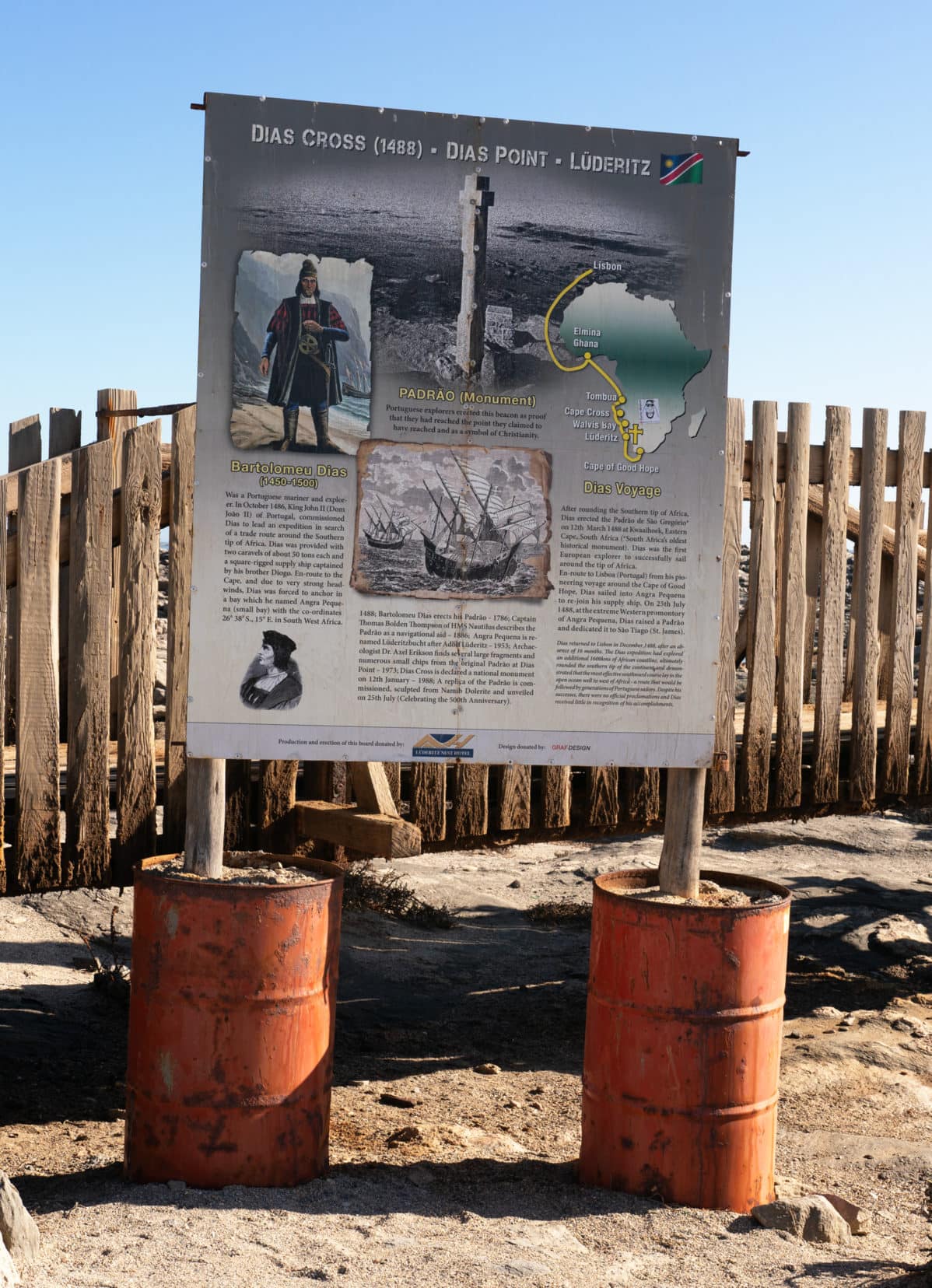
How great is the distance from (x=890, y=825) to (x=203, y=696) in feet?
35.6

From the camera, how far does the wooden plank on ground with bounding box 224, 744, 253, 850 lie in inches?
193

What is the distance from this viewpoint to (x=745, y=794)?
5711 millimetres

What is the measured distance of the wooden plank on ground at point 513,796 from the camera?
5.15m

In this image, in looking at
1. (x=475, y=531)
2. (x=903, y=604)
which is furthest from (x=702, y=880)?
(x=903, y=604)

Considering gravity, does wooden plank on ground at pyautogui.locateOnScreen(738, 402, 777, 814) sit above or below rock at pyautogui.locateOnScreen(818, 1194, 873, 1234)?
above

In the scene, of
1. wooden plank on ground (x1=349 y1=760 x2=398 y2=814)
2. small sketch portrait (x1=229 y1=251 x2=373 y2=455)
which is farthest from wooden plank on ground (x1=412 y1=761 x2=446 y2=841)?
small sketch portrait (x1=229 y1=251 x2=373 y2=455)

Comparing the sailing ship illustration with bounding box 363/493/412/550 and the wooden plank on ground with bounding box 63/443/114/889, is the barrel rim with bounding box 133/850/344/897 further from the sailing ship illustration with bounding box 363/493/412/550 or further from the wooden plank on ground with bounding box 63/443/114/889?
the sailing ship illustration with bounding box 363/493/412/550

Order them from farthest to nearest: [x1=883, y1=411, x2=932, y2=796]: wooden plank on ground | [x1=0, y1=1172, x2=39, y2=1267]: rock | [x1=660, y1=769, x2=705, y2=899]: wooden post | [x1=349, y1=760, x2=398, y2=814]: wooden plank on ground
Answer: [x1=883, y1=411, x2=932, y2=796]: wooden plank on ground → [x1=349, y1=760, x2=398, y2=814]: wooden plank on ground → [x1=660, y1=769, x2=705, y2=899]: wooden post → [x1=0, y1=1172, x2=39, y2=1267]: rock

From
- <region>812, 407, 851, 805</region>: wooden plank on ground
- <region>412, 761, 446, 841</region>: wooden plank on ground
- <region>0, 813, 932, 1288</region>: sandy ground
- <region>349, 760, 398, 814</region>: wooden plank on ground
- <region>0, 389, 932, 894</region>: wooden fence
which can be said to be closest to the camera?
<region>0, 813, 932, 1288</region>: sandy ground

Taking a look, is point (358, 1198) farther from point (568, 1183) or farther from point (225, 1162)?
point (568, 1183)

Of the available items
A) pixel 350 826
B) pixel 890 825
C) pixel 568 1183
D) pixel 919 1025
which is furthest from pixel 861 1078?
A: pixel 890 825

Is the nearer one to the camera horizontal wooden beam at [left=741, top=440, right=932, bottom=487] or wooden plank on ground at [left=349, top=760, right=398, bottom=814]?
wooden plank on ground at [left=349, top=760, right=398, bottom=814]

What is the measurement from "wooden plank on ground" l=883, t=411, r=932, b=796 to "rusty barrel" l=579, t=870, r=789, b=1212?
92.8 inches

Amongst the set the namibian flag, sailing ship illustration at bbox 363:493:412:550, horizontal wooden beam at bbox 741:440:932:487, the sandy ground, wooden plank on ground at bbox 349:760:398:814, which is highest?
the namibian flag
